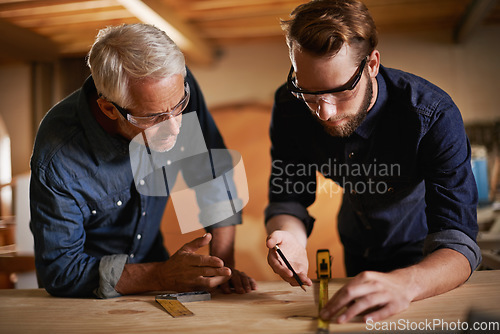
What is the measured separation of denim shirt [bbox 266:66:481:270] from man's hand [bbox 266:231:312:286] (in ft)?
0.69

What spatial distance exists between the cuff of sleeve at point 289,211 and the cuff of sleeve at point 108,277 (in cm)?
58

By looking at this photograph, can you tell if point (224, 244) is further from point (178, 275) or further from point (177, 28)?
point (177, 28)

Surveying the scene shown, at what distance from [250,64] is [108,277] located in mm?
5551

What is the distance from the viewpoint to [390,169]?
162 cm

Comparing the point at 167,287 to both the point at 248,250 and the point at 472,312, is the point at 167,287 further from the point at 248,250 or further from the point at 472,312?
the point at 248,250

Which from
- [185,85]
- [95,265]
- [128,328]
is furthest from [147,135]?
[128,328]

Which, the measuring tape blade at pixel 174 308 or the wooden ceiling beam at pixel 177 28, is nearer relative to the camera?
the measuring tape blade at pixel 174 308

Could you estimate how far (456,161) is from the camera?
4.63 ft

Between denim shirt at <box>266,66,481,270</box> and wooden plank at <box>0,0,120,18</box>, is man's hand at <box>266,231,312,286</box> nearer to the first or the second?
denim shirt at <box>266,66,481,270</box>

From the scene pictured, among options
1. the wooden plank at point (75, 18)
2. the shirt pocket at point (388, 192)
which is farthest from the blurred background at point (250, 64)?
the shirt pocket at point (388, 192)

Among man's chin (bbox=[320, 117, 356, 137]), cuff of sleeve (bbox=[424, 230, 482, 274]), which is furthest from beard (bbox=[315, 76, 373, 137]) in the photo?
cuff of sleeve (bbox=[424, 230, 482, 274])

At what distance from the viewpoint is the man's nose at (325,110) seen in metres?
1.45

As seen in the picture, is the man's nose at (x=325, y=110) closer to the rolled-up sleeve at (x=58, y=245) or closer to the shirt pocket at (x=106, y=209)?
the shirt pocket at (x=106, y=209)

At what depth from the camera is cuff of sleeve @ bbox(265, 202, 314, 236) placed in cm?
171
